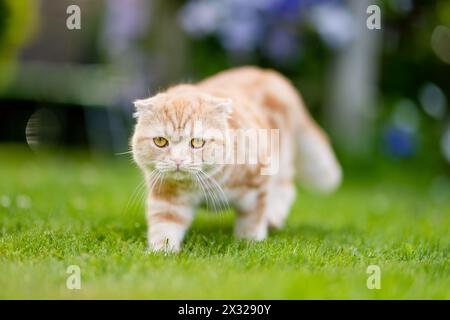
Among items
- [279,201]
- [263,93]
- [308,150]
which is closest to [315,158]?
[308,150]

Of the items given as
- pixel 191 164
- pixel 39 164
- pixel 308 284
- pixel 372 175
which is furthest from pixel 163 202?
pixel 39 164

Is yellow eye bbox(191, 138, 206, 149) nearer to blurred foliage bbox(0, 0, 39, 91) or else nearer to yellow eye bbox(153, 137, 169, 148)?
yellow eye bbox(153, 137, 169, 148)

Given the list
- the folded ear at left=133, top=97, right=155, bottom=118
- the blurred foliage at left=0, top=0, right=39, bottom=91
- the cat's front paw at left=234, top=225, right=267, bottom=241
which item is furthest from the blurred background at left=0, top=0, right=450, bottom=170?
the cat's front paw at left=234, top=225, right=267, bottom=241

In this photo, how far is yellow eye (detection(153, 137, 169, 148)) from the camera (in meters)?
3.14

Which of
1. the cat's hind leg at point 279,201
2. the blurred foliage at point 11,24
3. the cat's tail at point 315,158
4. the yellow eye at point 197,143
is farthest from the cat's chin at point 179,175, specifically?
the blurred foliage at point 11,24

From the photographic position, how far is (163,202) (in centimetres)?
338

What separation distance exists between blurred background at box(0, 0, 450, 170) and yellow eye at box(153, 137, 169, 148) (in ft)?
11.3

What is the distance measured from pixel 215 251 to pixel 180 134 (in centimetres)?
60

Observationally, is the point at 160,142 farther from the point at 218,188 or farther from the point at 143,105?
the point at 218,188

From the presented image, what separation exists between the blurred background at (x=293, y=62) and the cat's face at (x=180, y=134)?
3328 mm

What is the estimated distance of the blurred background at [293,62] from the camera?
23.7 ft

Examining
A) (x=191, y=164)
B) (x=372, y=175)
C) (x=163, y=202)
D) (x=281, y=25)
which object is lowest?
(x=372, y=175)
